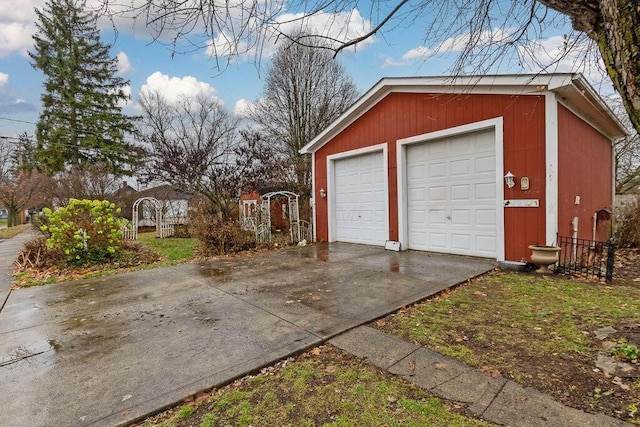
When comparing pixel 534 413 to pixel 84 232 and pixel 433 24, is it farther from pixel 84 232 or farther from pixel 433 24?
pixel 84 232

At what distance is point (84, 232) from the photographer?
6891 mm

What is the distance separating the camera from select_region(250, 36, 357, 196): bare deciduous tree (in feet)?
55.0

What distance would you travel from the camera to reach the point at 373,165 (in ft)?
27.9

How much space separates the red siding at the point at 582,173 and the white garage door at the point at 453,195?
111 cm

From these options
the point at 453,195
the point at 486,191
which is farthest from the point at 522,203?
the point at 453,195

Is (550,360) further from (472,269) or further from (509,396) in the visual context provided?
(472,269)

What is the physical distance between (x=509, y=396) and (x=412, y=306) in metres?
→ 1.82

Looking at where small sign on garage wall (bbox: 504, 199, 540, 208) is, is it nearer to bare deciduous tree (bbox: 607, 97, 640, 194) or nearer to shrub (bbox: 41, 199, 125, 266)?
shrub (bbox: 41, 199, 125, 266)

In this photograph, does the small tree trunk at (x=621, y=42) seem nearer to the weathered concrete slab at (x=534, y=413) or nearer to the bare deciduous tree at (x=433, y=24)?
the bare deciduous tree at (x=433, y=24)

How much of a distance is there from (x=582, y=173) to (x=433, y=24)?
5516mm

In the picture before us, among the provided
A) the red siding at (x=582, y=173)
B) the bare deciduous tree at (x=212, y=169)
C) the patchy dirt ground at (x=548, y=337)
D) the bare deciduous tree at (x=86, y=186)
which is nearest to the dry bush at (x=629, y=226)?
the red siding at (x=582, y=173)

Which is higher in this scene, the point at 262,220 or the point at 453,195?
the point at 453,195

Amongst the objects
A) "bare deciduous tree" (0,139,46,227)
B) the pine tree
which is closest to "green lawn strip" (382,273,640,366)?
the pine tree

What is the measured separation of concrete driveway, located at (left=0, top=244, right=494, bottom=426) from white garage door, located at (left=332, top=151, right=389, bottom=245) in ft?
7.24
